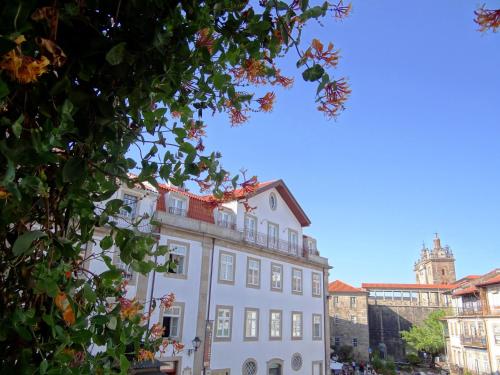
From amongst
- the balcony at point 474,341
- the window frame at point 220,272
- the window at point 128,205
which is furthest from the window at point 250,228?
the balcony at point 474,341

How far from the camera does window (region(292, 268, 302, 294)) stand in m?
22.5

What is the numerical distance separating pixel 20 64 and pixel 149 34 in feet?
1.72

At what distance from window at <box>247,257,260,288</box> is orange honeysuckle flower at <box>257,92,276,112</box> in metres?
17.8

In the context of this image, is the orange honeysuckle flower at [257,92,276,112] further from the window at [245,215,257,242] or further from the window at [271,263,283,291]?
the window at [271,263,283,291]

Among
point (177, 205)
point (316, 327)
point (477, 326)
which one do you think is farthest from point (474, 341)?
point (177, 205)

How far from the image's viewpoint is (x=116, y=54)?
133 cm

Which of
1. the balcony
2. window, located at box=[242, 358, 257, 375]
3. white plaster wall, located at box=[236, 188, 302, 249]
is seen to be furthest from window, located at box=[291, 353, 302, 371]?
the balcony

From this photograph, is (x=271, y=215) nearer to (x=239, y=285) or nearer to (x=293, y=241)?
(x=293, y=241)

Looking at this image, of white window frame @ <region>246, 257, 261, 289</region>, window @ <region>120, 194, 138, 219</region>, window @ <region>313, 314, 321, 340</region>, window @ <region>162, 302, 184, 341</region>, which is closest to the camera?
window @ <region>120, 194, 138, 219</region>

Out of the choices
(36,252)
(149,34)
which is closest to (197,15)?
(149,34)

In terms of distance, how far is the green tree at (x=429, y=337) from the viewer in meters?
45.8

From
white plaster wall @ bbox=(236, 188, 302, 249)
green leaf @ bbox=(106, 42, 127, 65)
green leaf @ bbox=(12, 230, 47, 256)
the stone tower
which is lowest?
green leaf @ bbox=(12, 230, 47, 256)

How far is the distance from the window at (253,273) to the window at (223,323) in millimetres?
1935

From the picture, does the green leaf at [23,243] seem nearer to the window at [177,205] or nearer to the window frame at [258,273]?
the window at [177,205]
